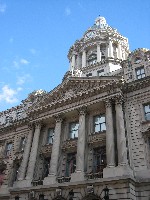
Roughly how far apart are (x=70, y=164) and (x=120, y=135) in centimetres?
719

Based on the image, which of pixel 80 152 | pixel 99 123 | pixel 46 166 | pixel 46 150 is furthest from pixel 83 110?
pixel 46 166

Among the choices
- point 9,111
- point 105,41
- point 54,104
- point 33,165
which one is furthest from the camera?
point 105,41

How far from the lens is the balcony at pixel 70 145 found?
29094 millimetres

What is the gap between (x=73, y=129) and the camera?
31750 mm

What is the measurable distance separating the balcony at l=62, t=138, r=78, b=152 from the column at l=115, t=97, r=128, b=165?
5.89 metres

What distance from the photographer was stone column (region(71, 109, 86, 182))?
24.9 m

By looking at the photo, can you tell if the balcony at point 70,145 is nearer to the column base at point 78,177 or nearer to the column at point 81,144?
the column at point 81,144

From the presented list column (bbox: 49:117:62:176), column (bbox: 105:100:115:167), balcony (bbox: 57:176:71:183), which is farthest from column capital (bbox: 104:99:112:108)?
balcony (bbox: 57:176:71:183)

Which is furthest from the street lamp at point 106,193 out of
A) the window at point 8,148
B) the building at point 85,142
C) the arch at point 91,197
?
the window at point 8,148

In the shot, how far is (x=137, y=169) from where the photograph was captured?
77.5ft

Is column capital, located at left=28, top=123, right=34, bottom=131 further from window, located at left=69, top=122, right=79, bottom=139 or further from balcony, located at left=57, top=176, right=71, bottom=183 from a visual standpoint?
balcony, located at left=57, top=176, right=71, bottom=183

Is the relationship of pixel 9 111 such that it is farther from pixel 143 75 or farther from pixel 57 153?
pixel 143 75

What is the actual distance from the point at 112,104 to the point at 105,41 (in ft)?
79.2

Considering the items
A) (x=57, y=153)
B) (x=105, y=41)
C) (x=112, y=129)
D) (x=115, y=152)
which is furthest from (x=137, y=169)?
(x=105, y=41)
